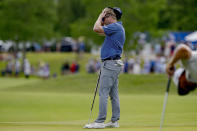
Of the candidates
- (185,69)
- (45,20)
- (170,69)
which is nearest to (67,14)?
(45,20)

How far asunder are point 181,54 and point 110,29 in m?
2.80

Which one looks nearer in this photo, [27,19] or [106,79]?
[106,79]

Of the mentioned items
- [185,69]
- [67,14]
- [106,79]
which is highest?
[67,14]

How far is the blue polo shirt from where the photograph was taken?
11.2m

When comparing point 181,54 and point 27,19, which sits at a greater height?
point 27,19

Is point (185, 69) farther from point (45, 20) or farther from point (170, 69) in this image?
point (45, 20)

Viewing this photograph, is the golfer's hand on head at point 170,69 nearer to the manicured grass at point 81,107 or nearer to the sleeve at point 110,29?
the manicured grass at point 81,107

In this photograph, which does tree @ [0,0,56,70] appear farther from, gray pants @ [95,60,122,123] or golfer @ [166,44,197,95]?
golfer @ [166,44,197,95]

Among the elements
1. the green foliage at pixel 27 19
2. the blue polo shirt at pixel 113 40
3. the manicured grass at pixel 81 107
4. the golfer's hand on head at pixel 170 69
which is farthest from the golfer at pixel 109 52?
the green foliage at pixel 27 19

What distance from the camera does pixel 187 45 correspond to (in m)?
8.67

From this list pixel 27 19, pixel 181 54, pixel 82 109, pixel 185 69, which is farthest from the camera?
pixel 27 19

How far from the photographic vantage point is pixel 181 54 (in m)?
8.61

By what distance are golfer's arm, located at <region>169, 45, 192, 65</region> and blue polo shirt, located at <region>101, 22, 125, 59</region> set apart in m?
2.73

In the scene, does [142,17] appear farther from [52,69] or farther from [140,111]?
[140,111]
